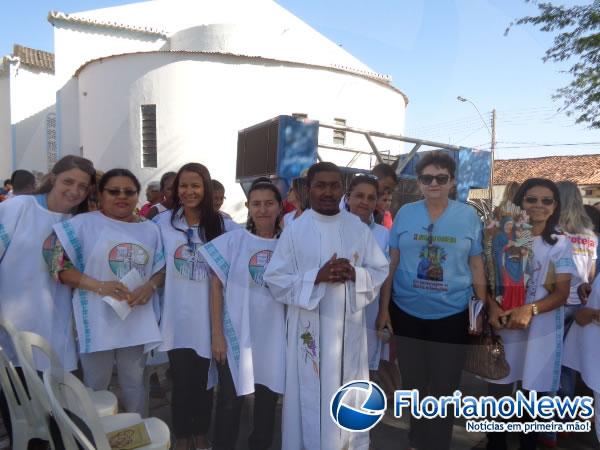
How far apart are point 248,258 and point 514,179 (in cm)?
116

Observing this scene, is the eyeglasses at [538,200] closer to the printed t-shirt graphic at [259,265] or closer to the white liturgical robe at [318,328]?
the white liturgical robe at [318,328]

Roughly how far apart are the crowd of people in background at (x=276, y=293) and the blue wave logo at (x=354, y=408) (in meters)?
0.04

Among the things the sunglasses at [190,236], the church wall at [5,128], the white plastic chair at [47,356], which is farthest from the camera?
the church wall at [5,128]

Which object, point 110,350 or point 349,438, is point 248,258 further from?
point 349,438

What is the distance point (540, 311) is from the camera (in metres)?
1.81

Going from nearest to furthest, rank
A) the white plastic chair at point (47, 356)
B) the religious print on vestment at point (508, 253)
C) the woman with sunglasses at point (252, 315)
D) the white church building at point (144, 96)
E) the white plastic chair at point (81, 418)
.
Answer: the white plastic chair at point (81, 418), the white plastic chair at point (47, 356), the religious print on vestment at point (508, 253), the woman with sunglasses at point (252, 315), the white church building at point (144, 96)

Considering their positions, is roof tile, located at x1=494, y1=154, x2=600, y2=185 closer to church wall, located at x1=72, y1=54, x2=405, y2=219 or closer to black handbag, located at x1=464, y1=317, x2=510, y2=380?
church wall, located at x1=72, y1=54, x2=405, y2=219

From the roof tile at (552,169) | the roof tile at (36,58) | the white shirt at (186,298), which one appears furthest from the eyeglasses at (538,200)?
the roof tile at (36,58)

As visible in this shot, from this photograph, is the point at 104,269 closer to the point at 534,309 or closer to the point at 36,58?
the point at 534,309

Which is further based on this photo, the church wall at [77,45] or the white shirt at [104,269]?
the church wall at [77,45]

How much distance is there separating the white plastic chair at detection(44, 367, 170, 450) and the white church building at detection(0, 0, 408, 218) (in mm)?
1342

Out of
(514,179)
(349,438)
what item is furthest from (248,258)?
(514,179)

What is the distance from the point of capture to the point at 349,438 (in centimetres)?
179

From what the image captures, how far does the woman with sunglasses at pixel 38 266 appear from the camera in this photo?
177cm
